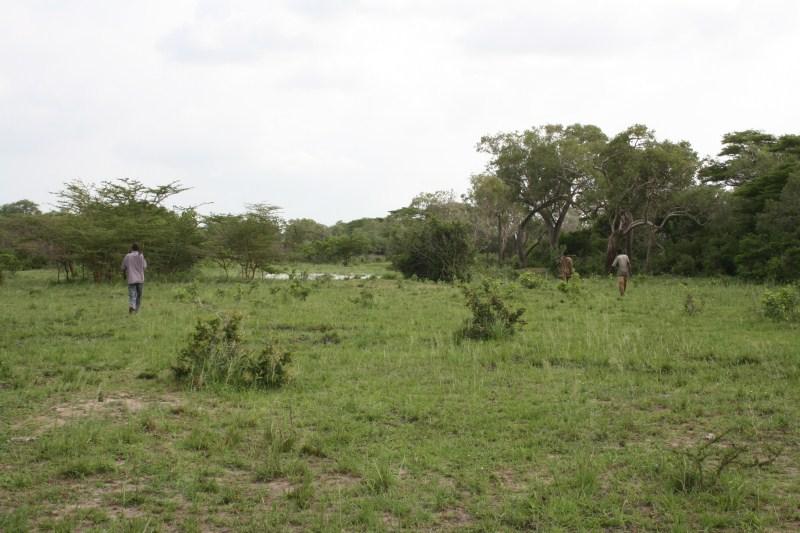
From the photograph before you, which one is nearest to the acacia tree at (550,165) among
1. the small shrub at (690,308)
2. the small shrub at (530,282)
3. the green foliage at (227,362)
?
the small shrub at (530,282)

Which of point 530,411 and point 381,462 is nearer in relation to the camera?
point 381,462

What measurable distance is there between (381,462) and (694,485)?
2235mm

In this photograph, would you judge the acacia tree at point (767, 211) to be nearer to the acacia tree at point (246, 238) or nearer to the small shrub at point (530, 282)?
the small shrub at point (530, 282)

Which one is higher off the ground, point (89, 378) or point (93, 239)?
point (93, 239)

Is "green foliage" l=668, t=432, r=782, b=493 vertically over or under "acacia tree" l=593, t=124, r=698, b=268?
under

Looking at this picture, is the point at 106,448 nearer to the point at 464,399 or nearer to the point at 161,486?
the point at 161,486

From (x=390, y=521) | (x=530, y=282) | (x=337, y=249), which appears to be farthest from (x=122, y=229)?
(x=337, y=249)

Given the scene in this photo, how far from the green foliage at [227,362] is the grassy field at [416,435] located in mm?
222

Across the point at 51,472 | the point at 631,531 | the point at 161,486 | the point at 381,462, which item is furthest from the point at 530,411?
the point at 51,472

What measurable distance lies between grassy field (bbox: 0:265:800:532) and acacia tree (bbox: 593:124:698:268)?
79.8 feet

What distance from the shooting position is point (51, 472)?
4.82m

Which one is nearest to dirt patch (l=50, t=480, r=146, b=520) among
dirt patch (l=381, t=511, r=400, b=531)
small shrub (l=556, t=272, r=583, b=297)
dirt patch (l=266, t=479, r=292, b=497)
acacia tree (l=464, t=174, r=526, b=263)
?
dirt patch (l=266, t=479, r=292, b=497)

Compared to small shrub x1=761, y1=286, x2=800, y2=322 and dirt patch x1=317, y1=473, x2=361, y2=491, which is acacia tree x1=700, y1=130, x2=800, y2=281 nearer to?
small shrub x1=761, y1=286, x2=800, y2=322

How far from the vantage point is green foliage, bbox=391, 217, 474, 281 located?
29250 millimetres
